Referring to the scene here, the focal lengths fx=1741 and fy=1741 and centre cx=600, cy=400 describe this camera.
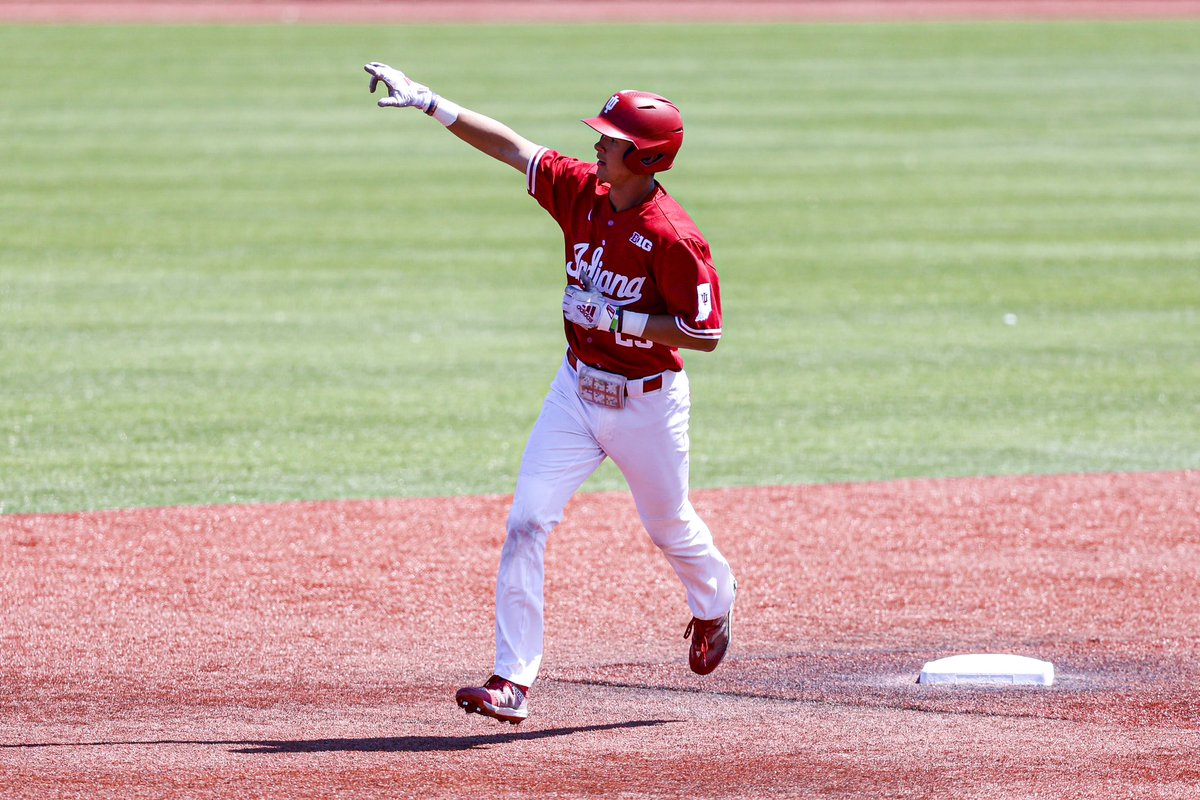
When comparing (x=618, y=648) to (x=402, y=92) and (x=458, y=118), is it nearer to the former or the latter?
(x=458, y=118)

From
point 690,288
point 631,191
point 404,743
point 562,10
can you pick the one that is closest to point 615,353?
point 690,288

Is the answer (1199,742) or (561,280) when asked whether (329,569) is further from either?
(561,280)

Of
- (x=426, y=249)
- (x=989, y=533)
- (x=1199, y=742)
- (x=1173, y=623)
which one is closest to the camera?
(x=1199, y=742)

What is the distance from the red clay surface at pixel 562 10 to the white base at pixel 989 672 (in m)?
27.2

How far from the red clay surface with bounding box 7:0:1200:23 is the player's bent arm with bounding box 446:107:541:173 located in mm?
26516

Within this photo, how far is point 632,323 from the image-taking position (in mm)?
5137

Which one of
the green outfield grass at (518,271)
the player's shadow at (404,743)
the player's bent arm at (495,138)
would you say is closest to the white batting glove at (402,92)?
the player's bent arm at (495,138)

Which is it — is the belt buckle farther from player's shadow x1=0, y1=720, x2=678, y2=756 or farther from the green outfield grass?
the green outfield grass

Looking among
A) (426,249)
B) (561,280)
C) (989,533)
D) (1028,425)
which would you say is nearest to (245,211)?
(426,249)

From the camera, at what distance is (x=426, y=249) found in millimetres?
14734

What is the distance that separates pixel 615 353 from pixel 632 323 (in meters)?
0.23

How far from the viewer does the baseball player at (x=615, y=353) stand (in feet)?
17.0

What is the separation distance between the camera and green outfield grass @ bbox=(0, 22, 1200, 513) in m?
9.60

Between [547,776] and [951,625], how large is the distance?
2332 millimetres
